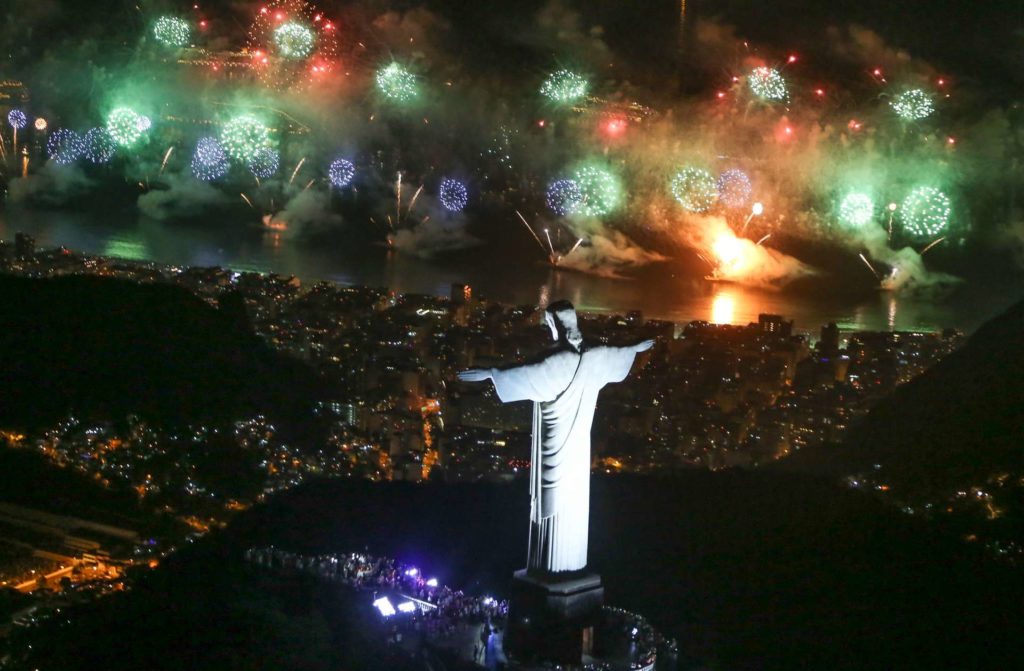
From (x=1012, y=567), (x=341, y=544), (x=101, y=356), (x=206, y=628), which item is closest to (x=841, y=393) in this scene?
(x=1012, y=567)

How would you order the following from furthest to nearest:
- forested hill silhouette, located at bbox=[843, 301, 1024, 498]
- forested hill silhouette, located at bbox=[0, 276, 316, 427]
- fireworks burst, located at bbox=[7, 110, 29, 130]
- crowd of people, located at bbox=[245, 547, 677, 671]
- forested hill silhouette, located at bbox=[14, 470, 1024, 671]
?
1. fireworks burst, located at bbox=[7, 110, 29, 130]
2. forested hill silhouette, located at bbox=[0, 276, 316, 427]
3. forested hill silhouette, located at bbox=[843, 301, 1024, 498]
4. forested hill silhouette, located at bbox=[14, 470, 1024, 671]
5. crowd of people, located at bbox=[245, 547, 677, 671]

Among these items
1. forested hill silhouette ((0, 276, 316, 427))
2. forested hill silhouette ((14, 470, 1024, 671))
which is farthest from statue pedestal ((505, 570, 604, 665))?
forested hill silhouette ((0, 276, 316, 427))

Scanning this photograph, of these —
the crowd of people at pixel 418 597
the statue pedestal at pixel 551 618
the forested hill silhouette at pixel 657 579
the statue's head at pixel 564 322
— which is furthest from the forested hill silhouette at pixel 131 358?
the statue's head at pixel 564 322

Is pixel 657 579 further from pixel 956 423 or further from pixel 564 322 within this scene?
pixel 956 423

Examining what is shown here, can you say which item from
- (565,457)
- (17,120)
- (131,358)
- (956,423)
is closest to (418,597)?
(565,457)

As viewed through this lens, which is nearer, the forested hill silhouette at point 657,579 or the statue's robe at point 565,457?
the statue's robe at point 565,457

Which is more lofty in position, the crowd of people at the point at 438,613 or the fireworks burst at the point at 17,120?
the fireworks burst at the point at 17,120

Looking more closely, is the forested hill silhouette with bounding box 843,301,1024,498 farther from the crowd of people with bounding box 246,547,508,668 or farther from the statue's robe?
the crowd of people with bounding box 246,547,508,668

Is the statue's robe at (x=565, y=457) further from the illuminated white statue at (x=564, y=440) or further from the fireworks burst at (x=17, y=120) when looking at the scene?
the fireworks burst at (x=17, y=120)

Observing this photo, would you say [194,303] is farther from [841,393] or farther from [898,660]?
[898,660]
